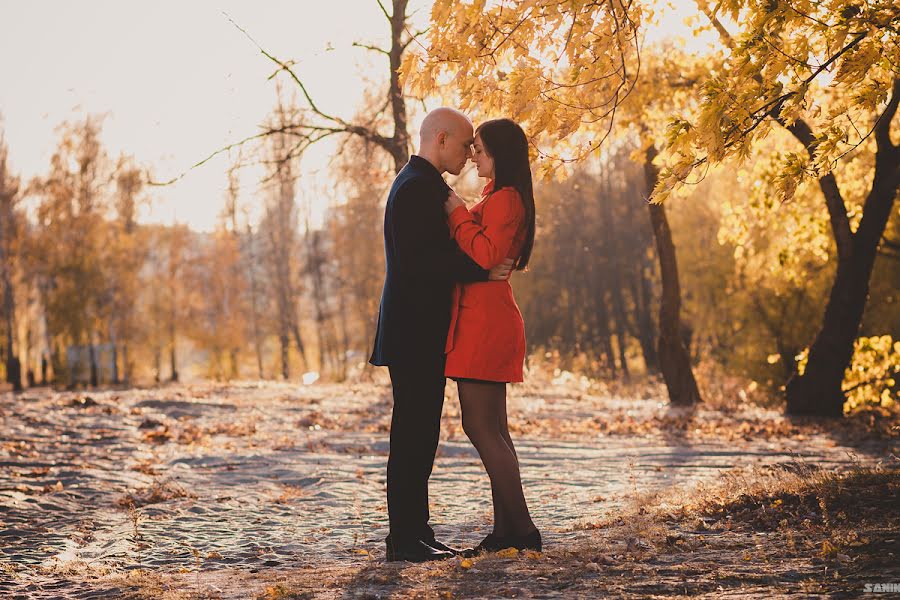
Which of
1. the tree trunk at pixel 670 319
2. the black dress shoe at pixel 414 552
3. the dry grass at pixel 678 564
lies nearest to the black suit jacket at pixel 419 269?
the black dress shoe at pixel 414 552

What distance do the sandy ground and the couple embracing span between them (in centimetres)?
41

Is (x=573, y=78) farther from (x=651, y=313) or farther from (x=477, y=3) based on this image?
(x=651, y=313)

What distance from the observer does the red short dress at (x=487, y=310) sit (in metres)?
4.38

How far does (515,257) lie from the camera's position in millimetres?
4508

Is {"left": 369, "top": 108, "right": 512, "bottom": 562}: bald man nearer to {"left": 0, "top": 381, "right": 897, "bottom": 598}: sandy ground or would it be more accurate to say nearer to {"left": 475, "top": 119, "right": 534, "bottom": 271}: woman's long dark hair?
{"left": 475, "top": 119, "right": 534, "bottom": 271}: woman's long dark hair

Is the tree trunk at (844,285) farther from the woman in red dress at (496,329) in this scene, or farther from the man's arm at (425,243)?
the man's arm at (425,243)

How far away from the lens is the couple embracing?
441 cm

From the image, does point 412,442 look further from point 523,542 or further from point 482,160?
point 482,160

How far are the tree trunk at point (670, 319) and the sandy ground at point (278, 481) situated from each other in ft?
3.42

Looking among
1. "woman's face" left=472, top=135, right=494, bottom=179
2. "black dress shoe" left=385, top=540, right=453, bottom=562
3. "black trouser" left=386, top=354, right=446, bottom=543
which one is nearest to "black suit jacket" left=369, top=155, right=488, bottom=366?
"black trouser" left=386, top=354, right=446, bottom=543

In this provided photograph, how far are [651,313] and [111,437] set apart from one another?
122 ft

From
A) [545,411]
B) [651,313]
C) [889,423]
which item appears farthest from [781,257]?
[651,313]

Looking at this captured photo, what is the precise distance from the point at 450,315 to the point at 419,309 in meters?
0.18

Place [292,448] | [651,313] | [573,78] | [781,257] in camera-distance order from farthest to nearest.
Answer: [651,313], [781,257], [292,448], [573,78]
